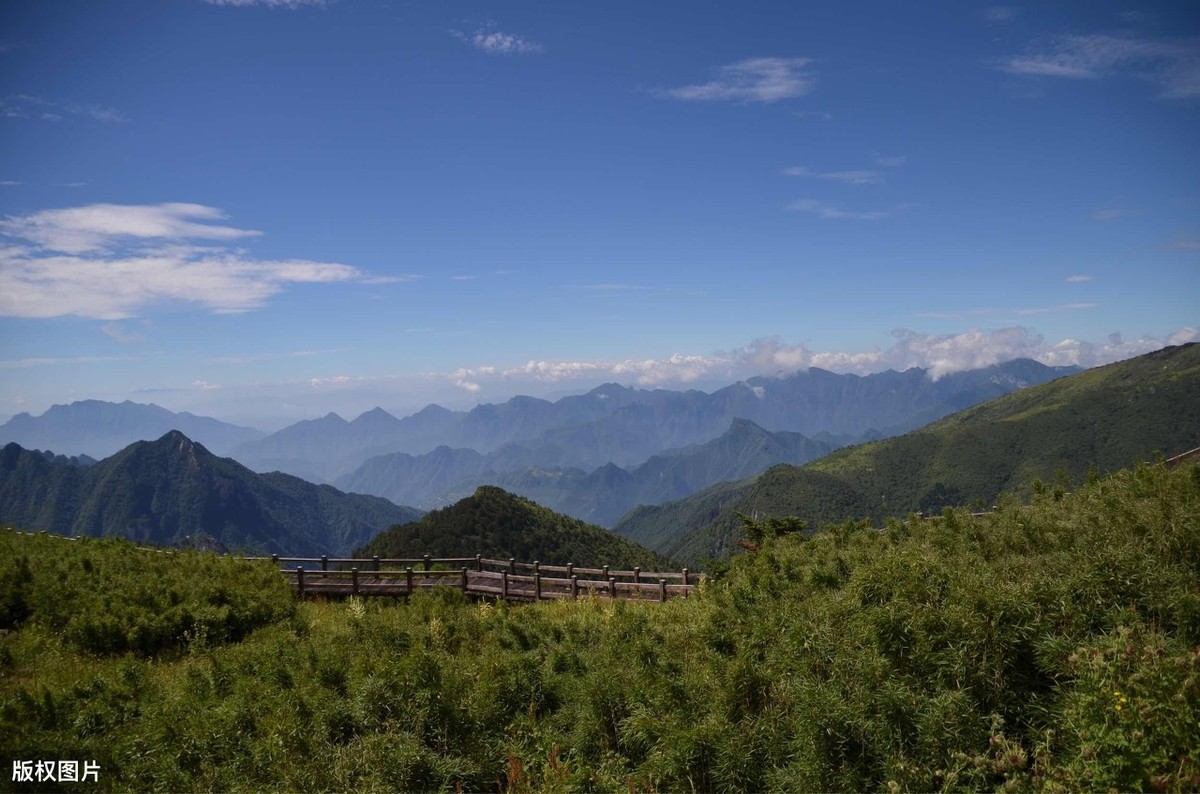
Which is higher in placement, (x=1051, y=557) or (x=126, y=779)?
(x=1051, y=557)

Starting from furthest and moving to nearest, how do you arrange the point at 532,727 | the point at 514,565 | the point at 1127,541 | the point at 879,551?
the point at 514,565
the point at 879,551
the point at 532,727
the point at 1127,541

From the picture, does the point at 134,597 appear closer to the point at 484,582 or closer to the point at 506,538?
the point at 484,582

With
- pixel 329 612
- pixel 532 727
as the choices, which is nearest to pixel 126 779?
pixel 532 727

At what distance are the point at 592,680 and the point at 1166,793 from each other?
7348 millimetres

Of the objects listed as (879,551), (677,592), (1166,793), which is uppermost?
(879,551)

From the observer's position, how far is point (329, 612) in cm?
1950

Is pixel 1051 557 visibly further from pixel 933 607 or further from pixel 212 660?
pixel 212 660

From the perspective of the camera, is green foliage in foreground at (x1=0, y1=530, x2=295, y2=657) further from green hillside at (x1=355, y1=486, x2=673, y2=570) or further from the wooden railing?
green hillside at (x1=355, y1=486, x2=673, y2=570)

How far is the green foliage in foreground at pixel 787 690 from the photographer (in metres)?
7.00

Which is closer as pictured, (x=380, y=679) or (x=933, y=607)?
(x=933, y=607)

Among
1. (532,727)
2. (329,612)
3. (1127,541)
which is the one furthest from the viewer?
(329,612)

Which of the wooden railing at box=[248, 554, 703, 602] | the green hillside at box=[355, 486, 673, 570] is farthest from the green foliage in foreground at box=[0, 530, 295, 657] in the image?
the green hillside at box=[355, 486, 673, 570]

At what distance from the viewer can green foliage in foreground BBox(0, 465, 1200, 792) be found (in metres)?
7.00

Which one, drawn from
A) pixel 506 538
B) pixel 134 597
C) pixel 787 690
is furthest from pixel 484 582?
pixel 506 538
